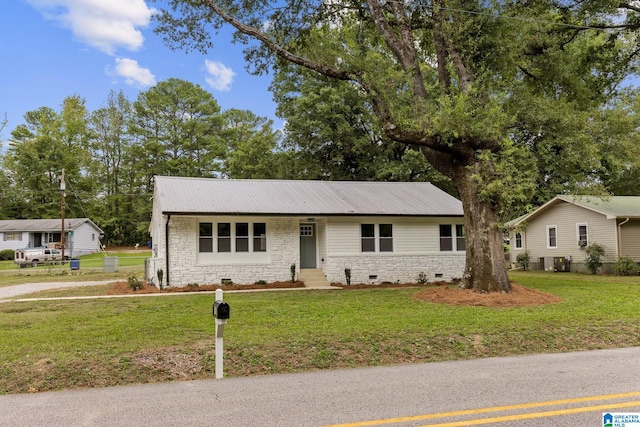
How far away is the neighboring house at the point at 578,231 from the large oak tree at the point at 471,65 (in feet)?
20.4

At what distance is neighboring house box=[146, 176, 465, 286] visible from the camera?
16.5 metres

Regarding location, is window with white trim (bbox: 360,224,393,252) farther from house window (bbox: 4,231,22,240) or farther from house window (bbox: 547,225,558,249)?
house window (bbox: 4,231,22,240)

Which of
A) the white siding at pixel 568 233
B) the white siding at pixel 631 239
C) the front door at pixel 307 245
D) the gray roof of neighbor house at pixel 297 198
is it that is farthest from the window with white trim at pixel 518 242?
the front door at pixel 307 245

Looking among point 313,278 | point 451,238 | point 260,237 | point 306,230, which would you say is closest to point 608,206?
point 451,238

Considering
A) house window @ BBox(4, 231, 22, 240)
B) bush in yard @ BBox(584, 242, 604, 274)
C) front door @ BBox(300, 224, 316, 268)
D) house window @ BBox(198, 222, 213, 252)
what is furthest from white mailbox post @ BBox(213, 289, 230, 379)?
house window @ BBox(4, 231, 22, 240)

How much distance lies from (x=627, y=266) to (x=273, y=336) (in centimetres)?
1922

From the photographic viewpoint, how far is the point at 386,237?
18422mm

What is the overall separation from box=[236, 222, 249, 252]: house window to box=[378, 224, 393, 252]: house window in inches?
205

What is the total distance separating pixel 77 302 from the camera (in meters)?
12.8

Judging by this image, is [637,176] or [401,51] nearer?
[401,51]

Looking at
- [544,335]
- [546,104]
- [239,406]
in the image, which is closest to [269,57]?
[546,104]

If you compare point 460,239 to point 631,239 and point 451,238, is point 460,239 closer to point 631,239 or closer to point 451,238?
point 451,238

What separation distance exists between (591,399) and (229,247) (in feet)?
45.5

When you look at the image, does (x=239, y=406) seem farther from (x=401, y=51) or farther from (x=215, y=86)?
(x=215, y=86)
